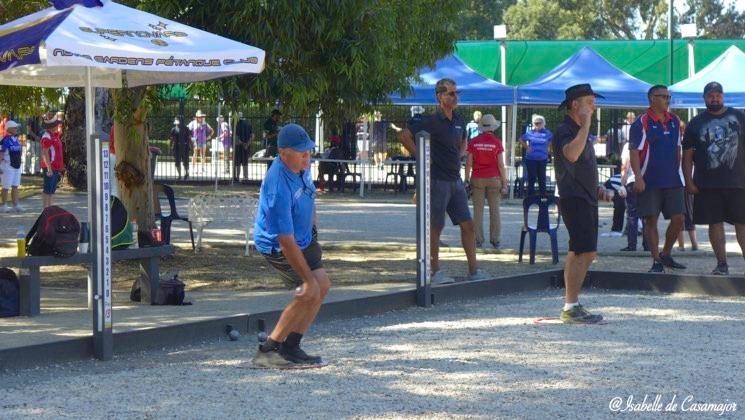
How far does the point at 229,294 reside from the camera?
12172 mm

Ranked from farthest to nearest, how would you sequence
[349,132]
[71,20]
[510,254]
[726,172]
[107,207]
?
[349,132] < [510,254] < [726,172] < [71,20] < [107,207]

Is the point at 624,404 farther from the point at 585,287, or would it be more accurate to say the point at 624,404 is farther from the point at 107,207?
the point at 585,287

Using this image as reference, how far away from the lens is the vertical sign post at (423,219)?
11469 mm

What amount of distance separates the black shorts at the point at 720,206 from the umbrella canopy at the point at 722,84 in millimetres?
9969

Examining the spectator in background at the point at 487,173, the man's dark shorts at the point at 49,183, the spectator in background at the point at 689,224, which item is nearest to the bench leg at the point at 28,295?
the spectator in background at the point at 487,173

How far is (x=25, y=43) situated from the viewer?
9.88m

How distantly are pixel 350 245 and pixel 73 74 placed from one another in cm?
540

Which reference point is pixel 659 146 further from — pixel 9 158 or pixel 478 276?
pixel 9 158

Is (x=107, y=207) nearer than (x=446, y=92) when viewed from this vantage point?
Yes

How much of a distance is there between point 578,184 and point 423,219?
1742 mm

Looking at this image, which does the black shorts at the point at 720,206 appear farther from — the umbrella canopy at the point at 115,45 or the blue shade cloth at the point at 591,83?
the blue shade cloth at the point at 591,83

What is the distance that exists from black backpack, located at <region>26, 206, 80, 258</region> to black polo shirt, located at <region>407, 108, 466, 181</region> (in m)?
3.88

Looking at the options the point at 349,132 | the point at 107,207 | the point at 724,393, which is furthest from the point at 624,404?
the point at 349,132

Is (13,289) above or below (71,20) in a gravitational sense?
below
